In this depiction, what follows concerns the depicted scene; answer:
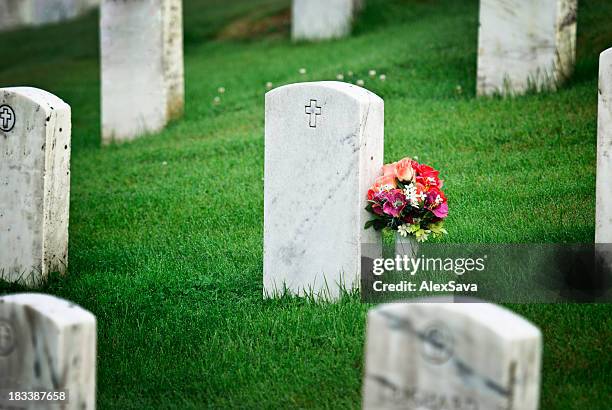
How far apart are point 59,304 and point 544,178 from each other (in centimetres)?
450

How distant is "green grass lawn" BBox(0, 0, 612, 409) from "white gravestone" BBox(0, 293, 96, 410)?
0.95 m

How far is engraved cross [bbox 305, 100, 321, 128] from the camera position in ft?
17.6

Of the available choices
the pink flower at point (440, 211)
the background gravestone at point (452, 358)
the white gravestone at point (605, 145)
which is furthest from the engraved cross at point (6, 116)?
the background gravestone at point (452, 358)

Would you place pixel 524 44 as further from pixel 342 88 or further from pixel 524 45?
pixel 342 88

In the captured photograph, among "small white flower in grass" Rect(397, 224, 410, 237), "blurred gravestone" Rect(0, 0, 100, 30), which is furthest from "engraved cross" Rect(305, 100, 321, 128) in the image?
"blurred gravestone" Rect(0, 0, 100, 30)

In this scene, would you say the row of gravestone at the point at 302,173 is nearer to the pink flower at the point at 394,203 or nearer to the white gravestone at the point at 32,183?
the white gravestone at the point at 32,183

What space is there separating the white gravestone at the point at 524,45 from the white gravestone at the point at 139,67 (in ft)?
10.5

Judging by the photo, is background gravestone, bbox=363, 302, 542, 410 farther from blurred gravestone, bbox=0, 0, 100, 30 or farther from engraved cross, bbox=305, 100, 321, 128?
blurred gravestone, bbox=0, 0, 100, 30

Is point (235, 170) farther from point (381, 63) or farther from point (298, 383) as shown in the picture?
point (298, 383)

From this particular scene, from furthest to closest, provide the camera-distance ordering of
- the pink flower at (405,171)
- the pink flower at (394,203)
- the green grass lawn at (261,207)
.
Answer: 1. the pink flower at (405,171)
2. the pink flower at (394,203)
3. the green grass lawn at (261,207)

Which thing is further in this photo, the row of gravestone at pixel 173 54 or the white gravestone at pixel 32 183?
the row of gravestone at pixel 173 54

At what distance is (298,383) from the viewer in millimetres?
4465

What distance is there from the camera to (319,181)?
17.8 ft

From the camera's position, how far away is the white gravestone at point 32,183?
19.7ft
